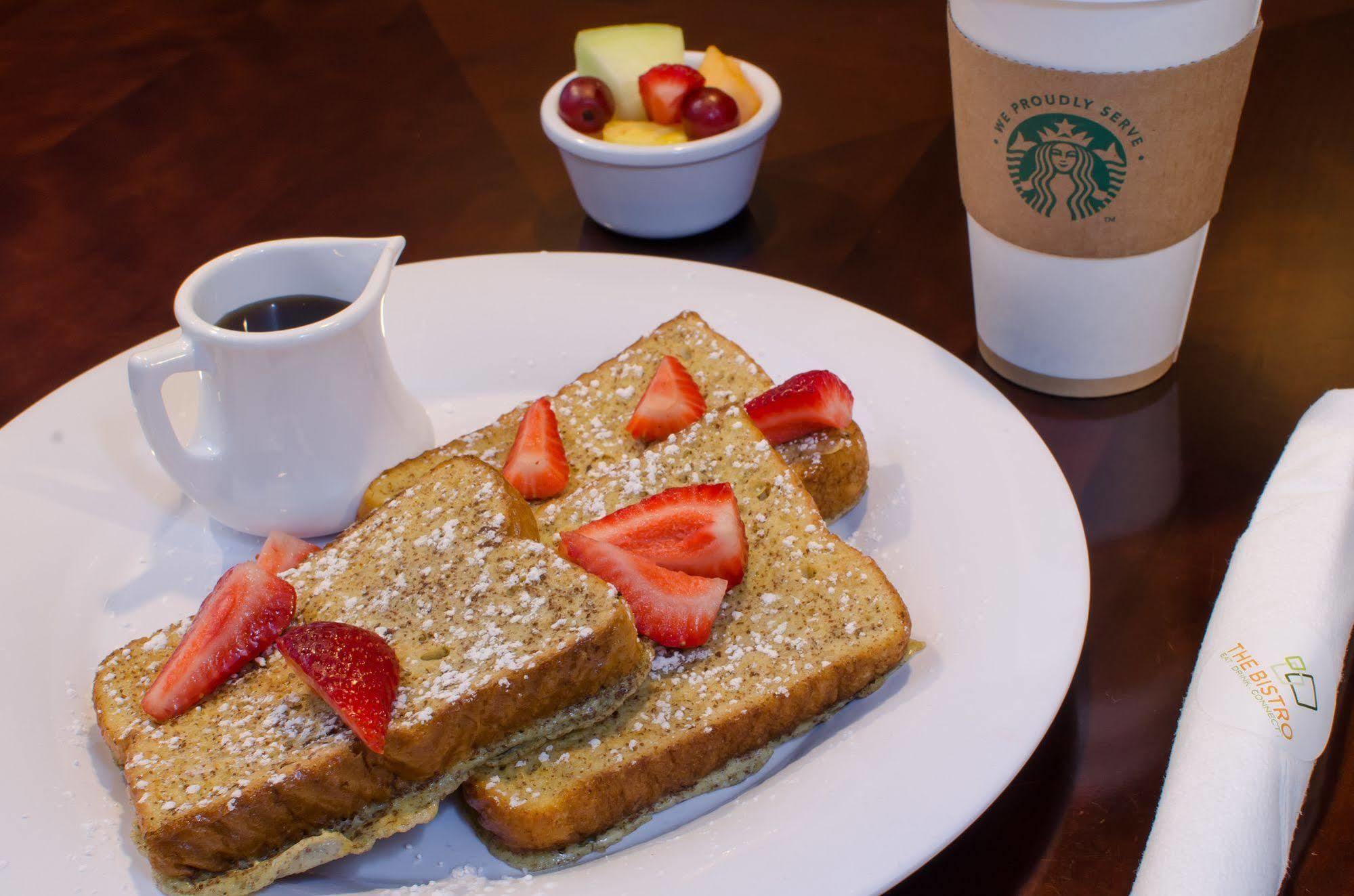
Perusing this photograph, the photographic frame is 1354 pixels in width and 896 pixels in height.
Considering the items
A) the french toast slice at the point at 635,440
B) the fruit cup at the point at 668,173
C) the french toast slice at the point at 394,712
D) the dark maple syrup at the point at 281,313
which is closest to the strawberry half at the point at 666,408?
the french toast slice at the point at 635,440

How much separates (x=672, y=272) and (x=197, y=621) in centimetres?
93

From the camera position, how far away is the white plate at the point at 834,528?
3.64ft

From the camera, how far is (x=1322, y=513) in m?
1.22

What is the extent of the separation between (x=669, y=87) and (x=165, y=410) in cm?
101

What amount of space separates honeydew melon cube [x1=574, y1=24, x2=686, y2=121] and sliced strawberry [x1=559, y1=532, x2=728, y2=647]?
1075 mm

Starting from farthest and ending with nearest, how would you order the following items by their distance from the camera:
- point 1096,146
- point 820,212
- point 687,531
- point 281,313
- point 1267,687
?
1. point 820,212
2. point 281,313
3. point 1096,146
4. point 687,531
5. point 1267,687

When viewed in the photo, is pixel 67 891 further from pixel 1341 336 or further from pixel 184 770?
pixel 1341 336

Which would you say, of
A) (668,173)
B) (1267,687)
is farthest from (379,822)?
(668,173)

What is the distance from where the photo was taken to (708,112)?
1991mm

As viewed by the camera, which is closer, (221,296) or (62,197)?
(221,296)

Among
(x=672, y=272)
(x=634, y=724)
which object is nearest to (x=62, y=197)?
(x=672, y=272)

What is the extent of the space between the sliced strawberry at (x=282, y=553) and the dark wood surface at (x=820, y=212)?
2.32 ft

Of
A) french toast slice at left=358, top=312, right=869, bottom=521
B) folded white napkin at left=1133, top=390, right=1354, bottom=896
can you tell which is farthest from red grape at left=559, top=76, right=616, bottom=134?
folded white napkin at left=1133, top=390, right=1354, bottom=896

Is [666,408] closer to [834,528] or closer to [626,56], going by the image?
[834,528]
